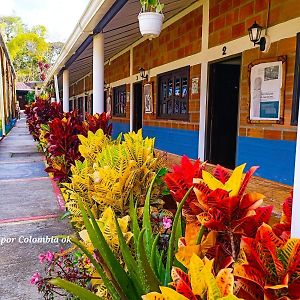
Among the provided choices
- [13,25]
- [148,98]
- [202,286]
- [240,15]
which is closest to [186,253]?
[202,286]

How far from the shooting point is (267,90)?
435cm

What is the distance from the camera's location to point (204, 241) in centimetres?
109

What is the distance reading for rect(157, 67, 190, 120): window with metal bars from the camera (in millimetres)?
6469

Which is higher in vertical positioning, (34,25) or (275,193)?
(34,25)

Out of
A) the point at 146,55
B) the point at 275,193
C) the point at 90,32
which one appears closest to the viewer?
the point at 275,193

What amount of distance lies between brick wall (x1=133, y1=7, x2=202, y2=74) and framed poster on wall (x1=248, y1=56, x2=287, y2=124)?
1677mm

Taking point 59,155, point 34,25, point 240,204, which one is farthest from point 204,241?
point 34,25

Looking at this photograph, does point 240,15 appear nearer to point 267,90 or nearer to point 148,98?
point 267,90

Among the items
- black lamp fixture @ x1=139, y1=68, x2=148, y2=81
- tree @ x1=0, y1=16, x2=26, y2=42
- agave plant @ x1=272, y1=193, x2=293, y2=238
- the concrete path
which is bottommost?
the concrete path

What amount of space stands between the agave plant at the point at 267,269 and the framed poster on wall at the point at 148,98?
7.20 metres

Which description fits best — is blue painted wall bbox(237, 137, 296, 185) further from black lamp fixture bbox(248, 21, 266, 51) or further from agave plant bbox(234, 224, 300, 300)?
agave plant bbox(234, 224, 300, 300)

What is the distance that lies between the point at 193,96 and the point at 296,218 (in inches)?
205

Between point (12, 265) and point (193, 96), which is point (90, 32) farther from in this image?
point (12, 265)

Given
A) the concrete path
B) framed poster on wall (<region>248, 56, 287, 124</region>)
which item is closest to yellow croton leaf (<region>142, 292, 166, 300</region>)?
the concrete path
